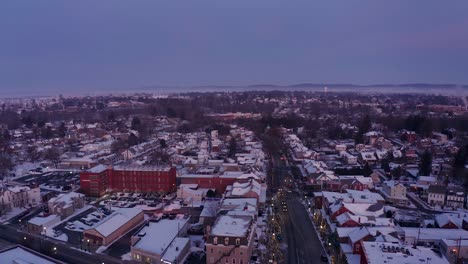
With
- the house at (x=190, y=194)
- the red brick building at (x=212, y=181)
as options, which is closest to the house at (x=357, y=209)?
the red brick building at (x=212, y=181)

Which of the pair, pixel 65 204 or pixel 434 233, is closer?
pixel 434 233

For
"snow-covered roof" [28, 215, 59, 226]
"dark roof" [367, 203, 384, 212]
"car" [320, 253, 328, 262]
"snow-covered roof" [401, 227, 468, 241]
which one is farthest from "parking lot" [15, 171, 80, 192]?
"snow-covered roof" [401, 227, 468, 241]

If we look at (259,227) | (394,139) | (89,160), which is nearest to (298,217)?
(259,227)

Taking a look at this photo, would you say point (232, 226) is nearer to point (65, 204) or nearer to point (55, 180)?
point (65, 204)

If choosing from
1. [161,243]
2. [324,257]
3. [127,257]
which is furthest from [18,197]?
[324,257]

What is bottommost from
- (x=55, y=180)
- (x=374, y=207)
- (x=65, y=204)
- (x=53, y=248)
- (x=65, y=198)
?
(x=55, y=180)

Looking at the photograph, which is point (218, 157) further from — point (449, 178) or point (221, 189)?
point (449, 178)

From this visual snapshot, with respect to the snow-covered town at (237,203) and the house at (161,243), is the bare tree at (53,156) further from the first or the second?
the house at (161,243)
